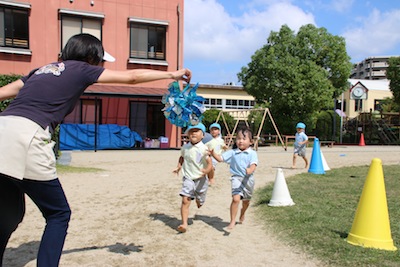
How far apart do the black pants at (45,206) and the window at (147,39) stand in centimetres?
1772

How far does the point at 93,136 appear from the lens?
62.1ft

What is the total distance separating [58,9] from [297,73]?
49.5 ft

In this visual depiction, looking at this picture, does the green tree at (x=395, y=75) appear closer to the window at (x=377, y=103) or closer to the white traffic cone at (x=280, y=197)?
the window at (x=377, y=103)

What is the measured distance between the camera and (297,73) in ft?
84.8

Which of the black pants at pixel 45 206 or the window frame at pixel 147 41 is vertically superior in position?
the window frame at pixel 147 41

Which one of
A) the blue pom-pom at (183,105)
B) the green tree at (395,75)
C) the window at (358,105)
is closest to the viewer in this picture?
the blue pom-pom at (183,105)

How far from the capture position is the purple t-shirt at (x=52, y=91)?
2881mm

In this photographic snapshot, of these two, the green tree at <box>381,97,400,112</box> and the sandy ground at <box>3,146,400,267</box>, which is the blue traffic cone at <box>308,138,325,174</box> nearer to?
the sandy ground at <box>3,146,400,267</box>

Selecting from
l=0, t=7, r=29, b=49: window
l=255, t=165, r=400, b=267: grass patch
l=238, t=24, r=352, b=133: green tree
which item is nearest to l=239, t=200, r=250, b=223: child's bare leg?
l=255, t=165, r=400, b=267: grass patch

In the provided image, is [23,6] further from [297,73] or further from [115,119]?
[297,73]

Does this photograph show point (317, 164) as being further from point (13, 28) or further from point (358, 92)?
point (358, 92)

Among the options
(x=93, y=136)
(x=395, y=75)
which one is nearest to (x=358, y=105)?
(x=395, y=75)

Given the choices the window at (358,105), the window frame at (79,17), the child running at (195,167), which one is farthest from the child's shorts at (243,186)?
the window at (358,105)

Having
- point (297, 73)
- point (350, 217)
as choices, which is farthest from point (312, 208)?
point (297, 73)
